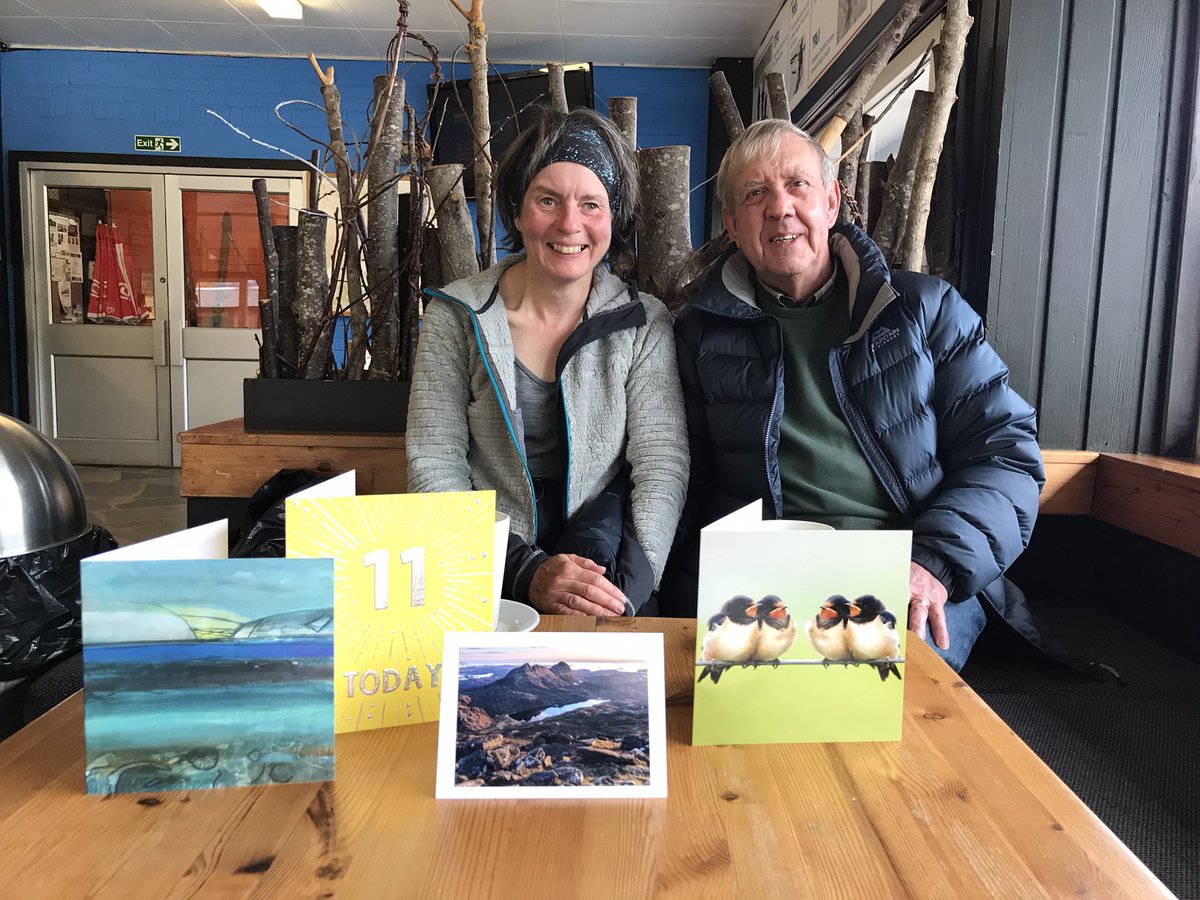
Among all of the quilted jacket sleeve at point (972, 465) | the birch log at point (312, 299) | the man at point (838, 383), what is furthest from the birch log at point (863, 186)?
the birch log at point (312, 299)

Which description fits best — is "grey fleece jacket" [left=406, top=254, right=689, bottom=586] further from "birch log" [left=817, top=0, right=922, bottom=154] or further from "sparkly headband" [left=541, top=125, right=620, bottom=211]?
"birch log" [left=817, top=0, right=922, bottom=154]

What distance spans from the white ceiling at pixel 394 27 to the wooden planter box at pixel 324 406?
134 inches

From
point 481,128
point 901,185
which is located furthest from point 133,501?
point 901,185

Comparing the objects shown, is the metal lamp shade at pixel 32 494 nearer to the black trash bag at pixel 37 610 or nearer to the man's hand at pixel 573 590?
the black trash bag at pixel 37 610

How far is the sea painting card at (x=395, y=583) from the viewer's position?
2.47 ft

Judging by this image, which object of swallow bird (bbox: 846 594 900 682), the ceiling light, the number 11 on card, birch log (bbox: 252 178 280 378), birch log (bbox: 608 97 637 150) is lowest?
swallow bird (bbox: 846 594 900 682)

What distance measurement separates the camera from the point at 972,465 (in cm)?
158

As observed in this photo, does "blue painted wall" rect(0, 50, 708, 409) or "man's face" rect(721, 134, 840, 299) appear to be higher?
"blue painted wall" rect(0, 50, 708, 409)

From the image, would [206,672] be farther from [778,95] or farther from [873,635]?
[778,95]

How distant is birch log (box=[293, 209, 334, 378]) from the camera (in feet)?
7.89

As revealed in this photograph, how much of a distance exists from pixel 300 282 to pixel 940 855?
2.28 m

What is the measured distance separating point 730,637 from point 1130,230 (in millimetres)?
1951

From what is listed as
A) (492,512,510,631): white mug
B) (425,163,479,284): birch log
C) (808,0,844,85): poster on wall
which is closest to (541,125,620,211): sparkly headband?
(425,163,479,284): birch log

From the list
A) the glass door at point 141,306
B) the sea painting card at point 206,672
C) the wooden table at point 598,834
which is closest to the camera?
the wooden table at point 598,834
